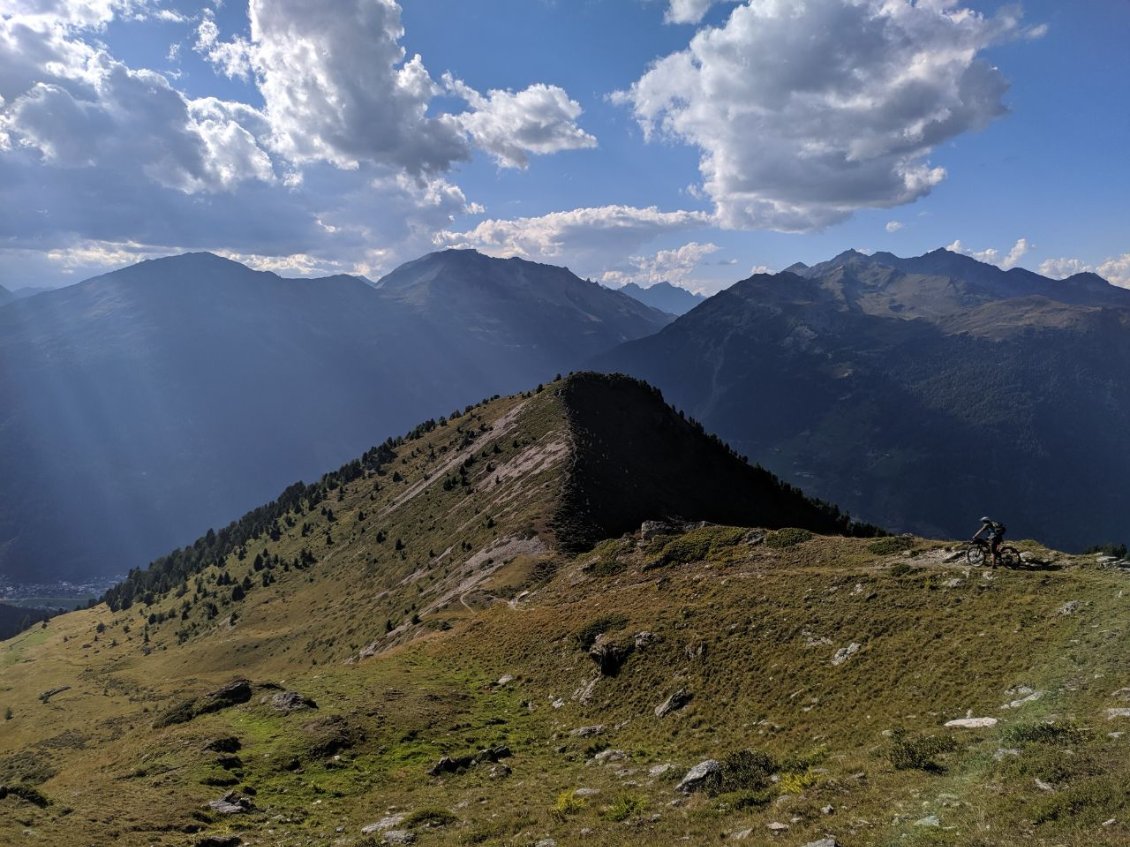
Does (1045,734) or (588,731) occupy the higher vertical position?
(1045,734)

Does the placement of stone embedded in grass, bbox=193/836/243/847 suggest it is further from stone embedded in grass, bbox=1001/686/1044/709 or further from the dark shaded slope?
the dark shaded slope

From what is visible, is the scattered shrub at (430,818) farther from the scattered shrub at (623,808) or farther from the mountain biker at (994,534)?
the mountain biker at (994,534)

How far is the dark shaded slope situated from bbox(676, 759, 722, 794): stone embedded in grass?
60.8m

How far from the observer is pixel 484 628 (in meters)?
60.1

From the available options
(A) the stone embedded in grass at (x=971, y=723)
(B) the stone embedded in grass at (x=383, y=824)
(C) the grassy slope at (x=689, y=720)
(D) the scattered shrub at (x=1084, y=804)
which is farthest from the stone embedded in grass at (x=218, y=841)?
(A) the stone embedded in grass at (x=971, y=723)

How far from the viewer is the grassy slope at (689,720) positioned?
17.6 m

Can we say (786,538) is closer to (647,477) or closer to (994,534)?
(994,534)

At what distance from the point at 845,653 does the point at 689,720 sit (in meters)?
8.58

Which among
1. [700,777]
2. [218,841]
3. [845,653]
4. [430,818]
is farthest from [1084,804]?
[218,841]

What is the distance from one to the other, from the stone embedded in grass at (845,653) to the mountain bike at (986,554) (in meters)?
11.3

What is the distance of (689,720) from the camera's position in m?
31.4

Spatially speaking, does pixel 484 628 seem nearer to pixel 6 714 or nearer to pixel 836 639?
pixel 836 639

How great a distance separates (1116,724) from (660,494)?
8496 centimetres

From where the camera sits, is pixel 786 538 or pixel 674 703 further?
pixel 786 538
